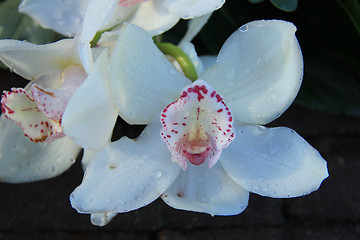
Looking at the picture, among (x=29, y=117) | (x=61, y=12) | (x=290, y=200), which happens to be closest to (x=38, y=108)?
(x=29, y=117)

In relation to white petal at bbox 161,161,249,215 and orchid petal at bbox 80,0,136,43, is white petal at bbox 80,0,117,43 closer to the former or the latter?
orchid petal at bbox 80,0,136,43

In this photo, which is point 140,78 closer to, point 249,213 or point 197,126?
point 197,126

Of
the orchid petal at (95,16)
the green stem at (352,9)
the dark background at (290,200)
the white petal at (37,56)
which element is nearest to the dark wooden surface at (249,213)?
the dark background at (290,200)

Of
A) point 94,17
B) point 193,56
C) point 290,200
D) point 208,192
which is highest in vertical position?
point 94,17

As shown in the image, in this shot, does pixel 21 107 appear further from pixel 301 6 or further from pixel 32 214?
pixel 301 6

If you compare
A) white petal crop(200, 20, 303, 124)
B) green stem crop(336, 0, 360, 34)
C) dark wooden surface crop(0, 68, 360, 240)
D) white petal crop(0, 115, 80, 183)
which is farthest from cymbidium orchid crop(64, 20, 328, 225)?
dark wooden surface crop(0, 68, 360, 240)
